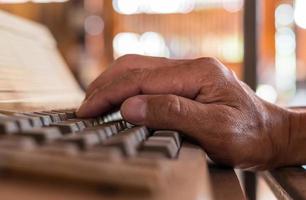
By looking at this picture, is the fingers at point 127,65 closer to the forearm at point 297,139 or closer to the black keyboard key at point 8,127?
the forearm at point 297,139

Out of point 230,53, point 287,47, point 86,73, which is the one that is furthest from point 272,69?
point 86,73

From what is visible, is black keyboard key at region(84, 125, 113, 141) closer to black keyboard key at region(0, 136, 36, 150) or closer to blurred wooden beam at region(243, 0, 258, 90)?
black keyboard key at region(0, 136, 36, 150)

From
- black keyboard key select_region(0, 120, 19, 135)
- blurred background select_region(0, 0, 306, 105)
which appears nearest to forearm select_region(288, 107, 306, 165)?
black keyboard key select_region(0, 120, 19, 135)

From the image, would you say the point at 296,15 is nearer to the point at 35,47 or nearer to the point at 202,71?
the point at 35,47

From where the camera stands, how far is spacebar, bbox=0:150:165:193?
27 centimetres

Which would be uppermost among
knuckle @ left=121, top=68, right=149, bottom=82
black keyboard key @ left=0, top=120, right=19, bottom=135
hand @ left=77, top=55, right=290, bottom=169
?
black keyboard key @ left=0, top=120, right=19, bottom=135

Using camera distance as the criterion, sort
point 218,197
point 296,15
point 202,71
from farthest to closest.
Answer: point 296,15 → point 202,71 → point 218,197

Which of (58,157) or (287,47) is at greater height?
(58,157)

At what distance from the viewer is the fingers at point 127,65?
797 millimetres

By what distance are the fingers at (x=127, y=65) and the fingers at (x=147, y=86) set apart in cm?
7

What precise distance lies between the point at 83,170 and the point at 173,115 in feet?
1.16

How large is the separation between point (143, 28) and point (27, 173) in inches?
137

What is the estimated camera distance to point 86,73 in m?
2.77

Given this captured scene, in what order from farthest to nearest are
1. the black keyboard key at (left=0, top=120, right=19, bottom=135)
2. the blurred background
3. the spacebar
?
1. the blurred background
2. the black keyboard key at (left=0, top=120, right=19, bottom=135)
3. the spacebar
